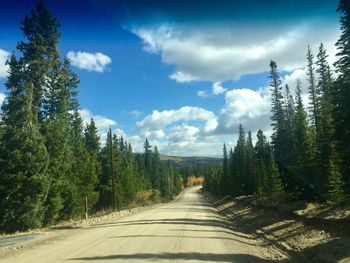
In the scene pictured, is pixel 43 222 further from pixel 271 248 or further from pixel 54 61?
pixel 271 248

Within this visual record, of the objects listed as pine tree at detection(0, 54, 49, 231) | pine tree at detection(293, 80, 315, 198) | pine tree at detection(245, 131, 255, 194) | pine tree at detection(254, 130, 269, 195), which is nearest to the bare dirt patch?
pine tree at detection(293, 80, 315, 198)

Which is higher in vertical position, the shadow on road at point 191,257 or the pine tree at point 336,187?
the pine tree at point 336,187

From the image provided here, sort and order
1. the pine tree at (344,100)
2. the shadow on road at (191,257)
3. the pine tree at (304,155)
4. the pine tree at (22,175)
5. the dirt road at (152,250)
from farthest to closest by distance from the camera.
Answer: the pine tree at (304,155) < the pine tree at (22,175) < the pine tree at (344,100) < the dirt road at (152,250) < the shadow on road at (191,257)

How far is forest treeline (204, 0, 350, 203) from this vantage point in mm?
23328

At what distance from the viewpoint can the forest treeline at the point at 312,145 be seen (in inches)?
918

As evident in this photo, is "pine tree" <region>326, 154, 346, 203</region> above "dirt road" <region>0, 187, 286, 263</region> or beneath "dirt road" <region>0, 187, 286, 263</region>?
above

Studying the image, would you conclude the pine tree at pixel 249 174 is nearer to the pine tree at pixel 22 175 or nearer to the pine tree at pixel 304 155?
the pine tree at pixel 304 155

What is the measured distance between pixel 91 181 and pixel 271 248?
35988 millimetres

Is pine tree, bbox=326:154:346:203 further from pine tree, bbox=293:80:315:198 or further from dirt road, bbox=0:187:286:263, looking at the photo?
dirt road, bbox=0:187:286:263

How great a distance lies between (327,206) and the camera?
26.1 meters

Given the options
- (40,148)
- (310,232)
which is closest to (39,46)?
(40,148)

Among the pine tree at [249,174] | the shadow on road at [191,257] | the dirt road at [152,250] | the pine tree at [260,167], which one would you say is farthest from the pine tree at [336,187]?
the pine tree at [249,174]

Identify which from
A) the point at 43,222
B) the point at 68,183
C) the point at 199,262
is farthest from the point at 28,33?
the point at 199,262

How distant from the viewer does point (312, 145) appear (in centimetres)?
3709
